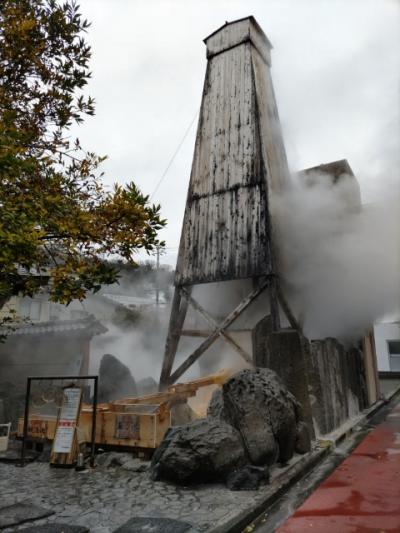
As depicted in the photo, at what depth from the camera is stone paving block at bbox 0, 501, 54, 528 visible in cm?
397

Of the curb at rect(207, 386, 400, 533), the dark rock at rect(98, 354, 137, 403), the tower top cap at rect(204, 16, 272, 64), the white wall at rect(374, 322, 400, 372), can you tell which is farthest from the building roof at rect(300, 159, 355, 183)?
the white wall at rect(374, 322, 400, 372)

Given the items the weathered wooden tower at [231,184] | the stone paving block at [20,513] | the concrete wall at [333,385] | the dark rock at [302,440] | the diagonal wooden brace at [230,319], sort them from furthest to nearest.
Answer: the weathered wooden tower at [231,184]
the diagonal wooden brace at [230,319]
the concrete wall at [333,385]
the dark rock at [302,440]
the stone paving block at [20,513]

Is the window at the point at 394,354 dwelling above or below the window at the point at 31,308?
below

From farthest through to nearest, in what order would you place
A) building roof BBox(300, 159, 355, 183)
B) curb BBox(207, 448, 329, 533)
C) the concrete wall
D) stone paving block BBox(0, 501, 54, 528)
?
building roof BBox(300, 159, 355, 183)
the concrete wall
stone paving block BBox(0, 501, 54, 528)
curb BBox(207, 448, 329, 533)

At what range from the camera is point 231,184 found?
10078 millimetres

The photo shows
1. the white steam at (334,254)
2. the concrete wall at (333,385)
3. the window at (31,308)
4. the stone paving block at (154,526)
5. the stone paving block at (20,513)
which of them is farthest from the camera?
the window at (31,308)

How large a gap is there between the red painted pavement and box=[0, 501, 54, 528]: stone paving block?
8.21 ft

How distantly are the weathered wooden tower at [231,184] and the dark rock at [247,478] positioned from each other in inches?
140

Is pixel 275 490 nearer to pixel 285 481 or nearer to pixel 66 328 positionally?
pixel 285 481

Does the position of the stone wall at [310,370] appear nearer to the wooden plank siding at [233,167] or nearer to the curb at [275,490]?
the curb at [275,490]

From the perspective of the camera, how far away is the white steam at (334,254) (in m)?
10.7

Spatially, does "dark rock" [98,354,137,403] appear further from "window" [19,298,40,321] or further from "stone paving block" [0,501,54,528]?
"window" [19,298,40,321]

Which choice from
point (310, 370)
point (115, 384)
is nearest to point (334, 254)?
point (310, 370)

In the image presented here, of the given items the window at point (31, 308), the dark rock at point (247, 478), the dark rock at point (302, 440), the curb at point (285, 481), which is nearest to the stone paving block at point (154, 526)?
the curb at point (285, 481)
